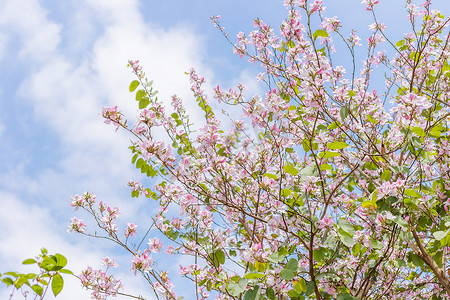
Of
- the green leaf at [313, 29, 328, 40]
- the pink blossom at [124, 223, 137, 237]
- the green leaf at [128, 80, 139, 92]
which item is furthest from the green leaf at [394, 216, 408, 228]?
the pink blossom at [124, 223, 137, 237]

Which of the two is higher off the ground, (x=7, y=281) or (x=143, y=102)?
(x=143, y=102)

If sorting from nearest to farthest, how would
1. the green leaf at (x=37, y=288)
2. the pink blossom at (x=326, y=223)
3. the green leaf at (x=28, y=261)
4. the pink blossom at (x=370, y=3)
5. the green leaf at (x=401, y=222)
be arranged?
the green leaf at (x=28, y=261) → the green leaf at (x=37, y=288) → the green leaf at (x=401, y=222) → the pink blossom at (x=326, y=223) → the pink blossom at (x=370, y=3)

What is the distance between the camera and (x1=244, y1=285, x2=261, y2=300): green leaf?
6.64 ft

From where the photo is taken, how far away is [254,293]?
80.4 inches

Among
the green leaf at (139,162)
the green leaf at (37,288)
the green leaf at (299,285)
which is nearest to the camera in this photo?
the green leaf at (37,288)

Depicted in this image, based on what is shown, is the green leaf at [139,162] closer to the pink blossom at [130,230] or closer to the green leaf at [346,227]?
the pink blossom at [130,230]

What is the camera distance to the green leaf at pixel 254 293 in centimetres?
202

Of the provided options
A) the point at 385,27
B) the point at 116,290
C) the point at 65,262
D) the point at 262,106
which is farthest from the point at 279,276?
the point at 385,27

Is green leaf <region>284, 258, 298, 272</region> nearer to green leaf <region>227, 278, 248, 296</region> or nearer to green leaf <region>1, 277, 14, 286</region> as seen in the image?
green leaf <region>227, 278, 248, 296</region>

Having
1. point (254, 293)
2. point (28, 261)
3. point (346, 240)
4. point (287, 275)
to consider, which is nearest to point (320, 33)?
point (346, 240)

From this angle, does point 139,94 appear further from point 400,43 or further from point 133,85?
point 400,43

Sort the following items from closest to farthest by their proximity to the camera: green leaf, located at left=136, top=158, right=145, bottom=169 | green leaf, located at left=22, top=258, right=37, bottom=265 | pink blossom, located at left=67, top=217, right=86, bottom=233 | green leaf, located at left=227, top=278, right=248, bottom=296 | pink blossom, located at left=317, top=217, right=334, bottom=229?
green leaf, located at left=22, top=258, right=37, bottom=265, green leaf, located at left=227, top=278, right=248, bottom=296, pink blossom, located at left=317, top=217, right=334, bottom=229, green leaf, located at left=136, top=158, right=145, bottom=169, pink blossom, located at left=67, top=217, right=86, bottom=233

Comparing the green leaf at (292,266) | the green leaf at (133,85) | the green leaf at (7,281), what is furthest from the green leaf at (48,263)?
the green leaf at (133,85)

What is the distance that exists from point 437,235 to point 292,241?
3.84 feet
